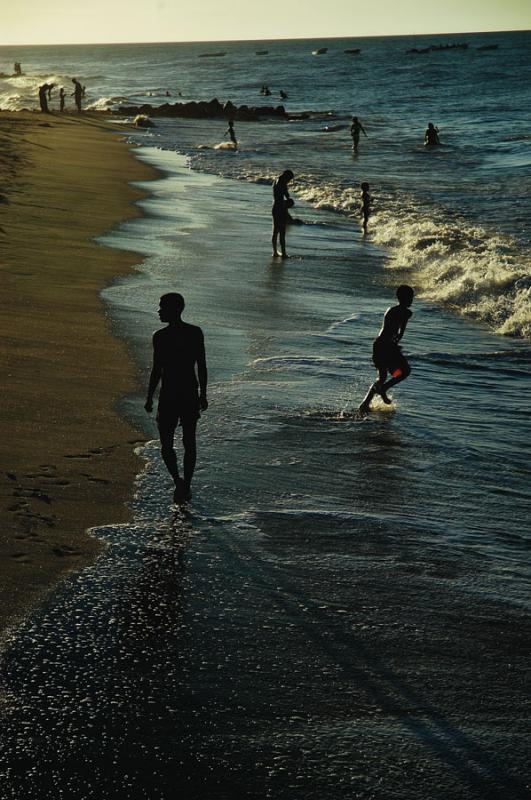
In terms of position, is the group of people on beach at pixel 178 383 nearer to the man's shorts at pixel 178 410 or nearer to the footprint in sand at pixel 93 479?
the man's shorts at pixel 178 410

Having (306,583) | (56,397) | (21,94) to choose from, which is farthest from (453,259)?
(21,94)

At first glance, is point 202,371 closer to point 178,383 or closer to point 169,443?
point 178,383

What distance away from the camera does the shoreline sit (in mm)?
6277

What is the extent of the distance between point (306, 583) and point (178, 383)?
1831 millimetres

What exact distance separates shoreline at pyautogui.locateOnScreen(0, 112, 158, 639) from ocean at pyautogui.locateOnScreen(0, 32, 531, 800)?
0.23 metres

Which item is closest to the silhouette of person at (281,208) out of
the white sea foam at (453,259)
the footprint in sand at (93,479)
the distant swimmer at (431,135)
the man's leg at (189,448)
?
the white sea foam at (453,259)

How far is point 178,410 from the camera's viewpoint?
7.07 metres

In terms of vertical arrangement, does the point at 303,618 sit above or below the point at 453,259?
below

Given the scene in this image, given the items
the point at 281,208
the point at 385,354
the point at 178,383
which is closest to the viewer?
the point at 178,383

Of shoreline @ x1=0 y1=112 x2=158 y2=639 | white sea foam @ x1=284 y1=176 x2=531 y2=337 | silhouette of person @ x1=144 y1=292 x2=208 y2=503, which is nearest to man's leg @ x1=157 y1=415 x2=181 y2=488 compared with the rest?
silhouette of person @ x1=144 y1=292 x2=208 y2=503

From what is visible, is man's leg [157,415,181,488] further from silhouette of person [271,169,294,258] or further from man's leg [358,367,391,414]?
silhouette of person [271,169,294,258]

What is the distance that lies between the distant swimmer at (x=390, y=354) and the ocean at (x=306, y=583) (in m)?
0.31

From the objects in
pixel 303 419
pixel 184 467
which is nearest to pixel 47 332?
pixel 303 419

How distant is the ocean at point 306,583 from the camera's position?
4348 mm
